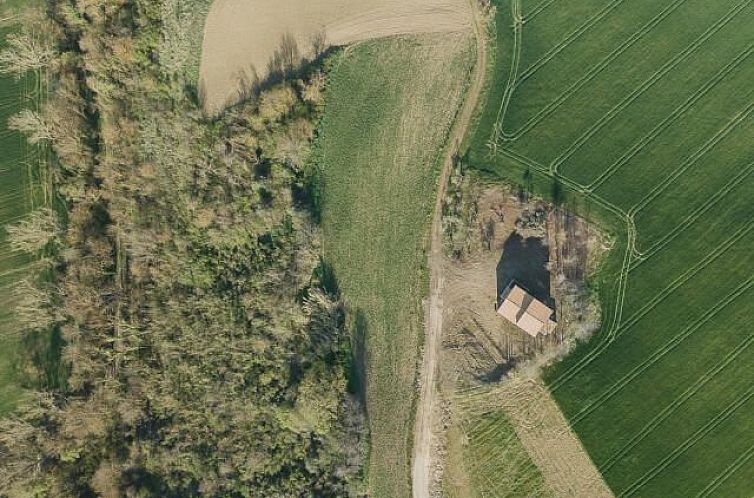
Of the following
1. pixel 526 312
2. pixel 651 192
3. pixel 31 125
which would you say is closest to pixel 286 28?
pixel 31 125

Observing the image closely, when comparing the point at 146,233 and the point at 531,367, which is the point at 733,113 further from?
the point at 146,233

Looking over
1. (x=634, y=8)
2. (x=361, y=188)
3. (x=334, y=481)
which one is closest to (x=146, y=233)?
(x=361, y=188)

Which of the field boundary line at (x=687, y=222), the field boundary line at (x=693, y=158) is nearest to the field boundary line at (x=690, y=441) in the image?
the field boundary line at (x=687, y=222)

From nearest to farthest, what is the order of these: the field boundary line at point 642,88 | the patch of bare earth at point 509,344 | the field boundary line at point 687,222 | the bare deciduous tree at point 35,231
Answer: the patch of bare earth at point 509,344 → the field boundary line at point 687,222 → the field boundary line at point 642,88 → the bare deciduous tree at point 35,231

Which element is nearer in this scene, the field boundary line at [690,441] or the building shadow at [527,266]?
the field boundary line at [690,441]

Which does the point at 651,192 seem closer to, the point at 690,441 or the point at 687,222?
the point at 687,222

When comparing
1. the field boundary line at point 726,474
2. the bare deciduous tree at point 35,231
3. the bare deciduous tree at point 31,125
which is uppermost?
the bare deciduous tree at point 31,125

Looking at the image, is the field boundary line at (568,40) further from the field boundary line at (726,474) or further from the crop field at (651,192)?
the field boundary line at (726,474)
